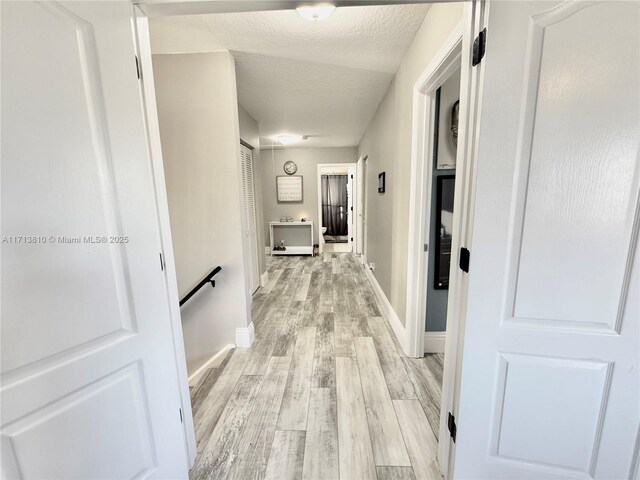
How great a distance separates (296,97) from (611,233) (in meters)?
2.99

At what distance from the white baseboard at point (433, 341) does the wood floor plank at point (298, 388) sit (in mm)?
1002

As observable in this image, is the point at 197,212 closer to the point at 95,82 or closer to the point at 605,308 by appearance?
the point at 95,82

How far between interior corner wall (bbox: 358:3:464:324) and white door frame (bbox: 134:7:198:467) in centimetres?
144

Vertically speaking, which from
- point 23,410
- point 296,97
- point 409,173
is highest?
point 296,97

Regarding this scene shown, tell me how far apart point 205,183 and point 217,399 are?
65.7 inches

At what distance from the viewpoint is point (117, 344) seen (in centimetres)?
95

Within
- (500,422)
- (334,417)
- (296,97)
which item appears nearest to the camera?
(500,422)

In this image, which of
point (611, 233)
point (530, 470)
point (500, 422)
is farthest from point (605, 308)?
point (530, 470)

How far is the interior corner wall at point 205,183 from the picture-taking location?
7.07 ft

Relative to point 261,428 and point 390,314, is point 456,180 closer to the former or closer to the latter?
point 261,428

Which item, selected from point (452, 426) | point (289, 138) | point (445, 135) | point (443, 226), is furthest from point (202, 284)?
point (289, 138)

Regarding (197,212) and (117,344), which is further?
(197,212)

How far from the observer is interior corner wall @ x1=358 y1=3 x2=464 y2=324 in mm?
1592

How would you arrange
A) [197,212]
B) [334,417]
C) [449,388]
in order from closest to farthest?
[449,388] < [334,417] < [197,212]
